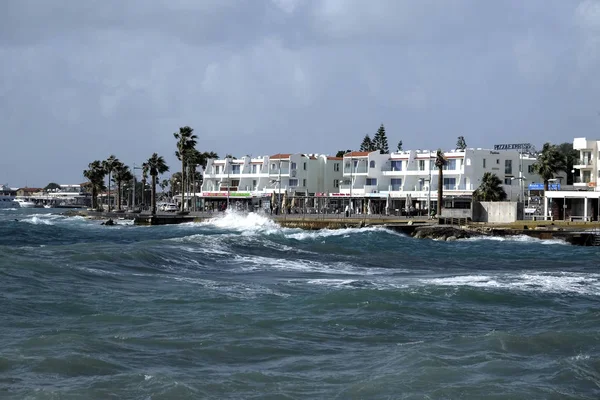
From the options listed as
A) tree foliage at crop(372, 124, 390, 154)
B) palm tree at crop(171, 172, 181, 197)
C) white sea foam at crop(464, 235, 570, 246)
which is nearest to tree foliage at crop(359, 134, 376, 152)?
tree foliage at crop(372, 124, 390, 154)

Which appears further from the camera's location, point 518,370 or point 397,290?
point 397,290

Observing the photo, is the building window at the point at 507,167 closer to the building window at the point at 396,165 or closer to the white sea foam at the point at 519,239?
the building window at the point at 396,165

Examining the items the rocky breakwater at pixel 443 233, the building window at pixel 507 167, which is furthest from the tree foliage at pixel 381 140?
the rocky breakwater at pixel 443 233

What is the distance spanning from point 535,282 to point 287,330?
13.9 m

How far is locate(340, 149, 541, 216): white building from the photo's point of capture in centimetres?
9338

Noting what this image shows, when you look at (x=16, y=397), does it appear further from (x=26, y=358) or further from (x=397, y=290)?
(x=397, y=290)

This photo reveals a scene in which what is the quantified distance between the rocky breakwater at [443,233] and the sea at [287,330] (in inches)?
963

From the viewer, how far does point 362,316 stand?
19.5 metres

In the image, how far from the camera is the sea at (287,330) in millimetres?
12812

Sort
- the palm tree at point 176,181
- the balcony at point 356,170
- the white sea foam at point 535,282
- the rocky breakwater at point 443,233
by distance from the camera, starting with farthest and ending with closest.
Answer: the palm tree at point 176,181 → the balcony at point 356,170 → the rocky breakwater at point 443,233 → the white sea foam at point 535,282

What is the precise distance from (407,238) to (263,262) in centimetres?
2465

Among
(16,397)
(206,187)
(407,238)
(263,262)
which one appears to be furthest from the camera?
(206,187)

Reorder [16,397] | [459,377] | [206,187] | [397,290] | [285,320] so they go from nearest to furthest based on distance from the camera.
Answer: [16,397], [459,377], [285,320], [397,290], [206,187]

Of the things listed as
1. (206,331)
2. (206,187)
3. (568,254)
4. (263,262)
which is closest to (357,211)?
(206,187)
